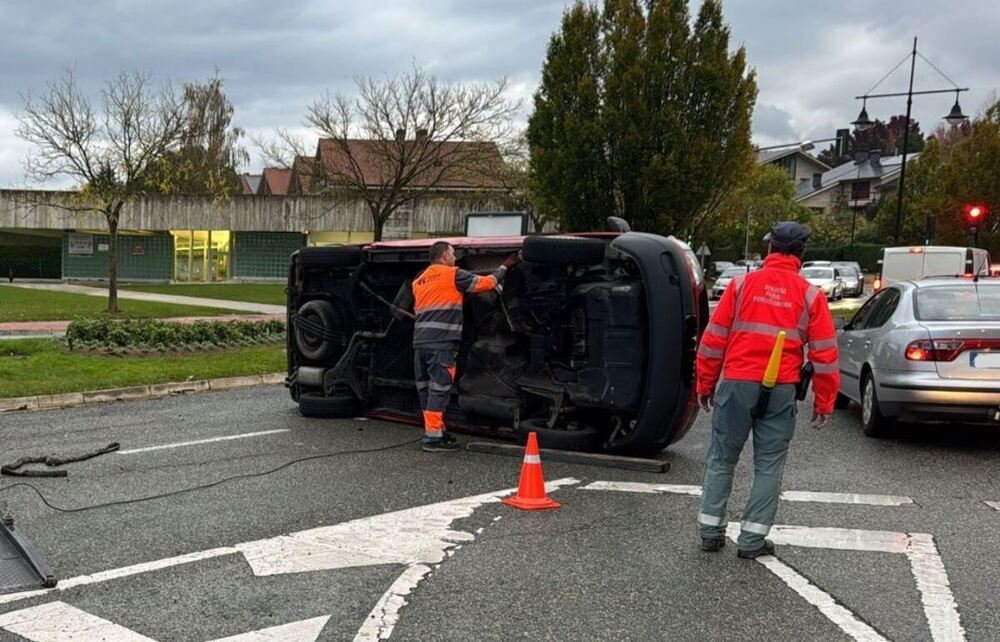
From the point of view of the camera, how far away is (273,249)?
→ 42.1 metres

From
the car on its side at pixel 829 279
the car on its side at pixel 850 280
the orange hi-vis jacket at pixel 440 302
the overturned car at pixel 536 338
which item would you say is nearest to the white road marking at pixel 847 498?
the overturned car at pixel 536 338

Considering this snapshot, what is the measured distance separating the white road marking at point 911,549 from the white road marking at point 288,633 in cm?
224

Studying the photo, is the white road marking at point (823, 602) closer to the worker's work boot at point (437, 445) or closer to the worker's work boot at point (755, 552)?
the worker's work boot at point (755, 552)

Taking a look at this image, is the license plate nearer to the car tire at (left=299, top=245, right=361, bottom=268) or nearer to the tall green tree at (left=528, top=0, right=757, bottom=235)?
the car tire at (left=299, top=245, right=361, bottom=268)

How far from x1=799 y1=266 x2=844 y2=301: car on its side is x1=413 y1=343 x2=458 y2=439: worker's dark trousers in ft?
96.9

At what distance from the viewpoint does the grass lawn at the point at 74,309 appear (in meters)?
20.5

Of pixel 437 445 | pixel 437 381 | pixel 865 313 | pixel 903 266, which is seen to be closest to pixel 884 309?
pixel 865 313

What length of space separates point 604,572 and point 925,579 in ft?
5.23

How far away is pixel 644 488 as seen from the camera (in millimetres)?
6000

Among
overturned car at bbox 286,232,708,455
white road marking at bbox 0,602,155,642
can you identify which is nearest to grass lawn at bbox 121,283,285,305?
overturned car at bbox 286,232,708,455

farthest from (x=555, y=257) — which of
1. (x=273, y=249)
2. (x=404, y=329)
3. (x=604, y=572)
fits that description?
(x=273, y=249)

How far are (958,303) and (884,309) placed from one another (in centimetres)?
81

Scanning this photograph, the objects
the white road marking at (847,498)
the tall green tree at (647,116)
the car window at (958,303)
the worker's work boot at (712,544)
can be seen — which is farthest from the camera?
the tall green tree at (647,116)

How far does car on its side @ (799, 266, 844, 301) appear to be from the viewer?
34181 mm
